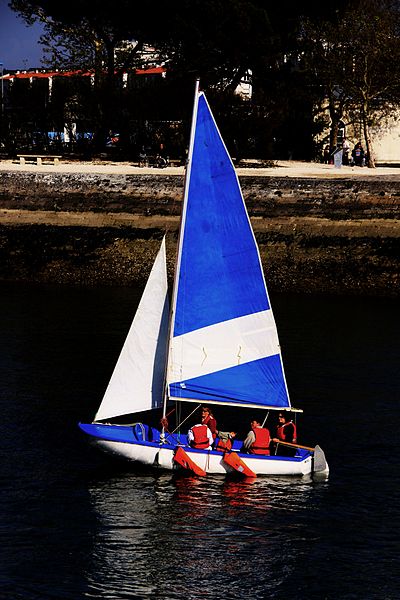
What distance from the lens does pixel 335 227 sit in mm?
81688

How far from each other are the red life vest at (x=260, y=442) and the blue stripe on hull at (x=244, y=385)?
1.45m

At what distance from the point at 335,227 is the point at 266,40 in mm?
18470

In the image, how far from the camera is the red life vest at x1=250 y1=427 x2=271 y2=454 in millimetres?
41000

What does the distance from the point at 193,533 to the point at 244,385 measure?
6.77m

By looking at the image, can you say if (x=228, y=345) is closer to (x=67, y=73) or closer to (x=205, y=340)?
(x=205, y=340)

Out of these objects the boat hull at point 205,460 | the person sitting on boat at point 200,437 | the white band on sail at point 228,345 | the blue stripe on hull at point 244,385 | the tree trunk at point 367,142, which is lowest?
the boat hull at point 205,460

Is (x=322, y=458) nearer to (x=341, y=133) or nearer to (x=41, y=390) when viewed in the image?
(x=41, y=390)

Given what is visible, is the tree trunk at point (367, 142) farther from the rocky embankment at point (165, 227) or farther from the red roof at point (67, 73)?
the red roof at point (67, 73)

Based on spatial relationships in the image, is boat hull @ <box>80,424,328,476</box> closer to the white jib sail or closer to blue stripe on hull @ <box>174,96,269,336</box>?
the white jib sail

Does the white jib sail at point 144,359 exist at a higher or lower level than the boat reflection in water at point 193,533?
higher

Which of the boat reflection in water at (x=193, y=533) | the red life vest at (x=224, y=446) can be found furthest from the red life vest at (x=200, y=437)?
the boat reflection in water at (x=193, y=533)

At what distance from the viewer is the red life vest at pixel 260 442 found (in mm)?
41000

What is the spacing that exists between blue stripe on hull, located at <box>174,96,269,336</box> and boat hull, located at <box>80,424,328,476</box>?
3688mm

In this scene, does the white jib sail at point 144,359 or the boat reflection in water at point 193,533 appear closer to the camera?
the boat reflection in water at point 193,533
